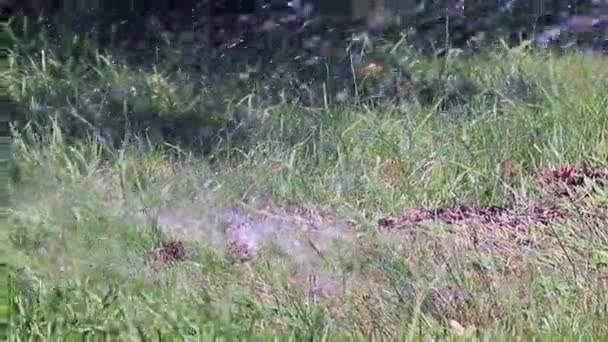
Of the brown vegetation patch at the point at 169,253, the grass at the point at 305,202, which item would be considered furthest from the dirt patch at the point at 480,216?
the brown vegetation patch at the point at 169,253

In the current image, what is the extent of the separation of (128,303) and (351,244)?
2.17ft

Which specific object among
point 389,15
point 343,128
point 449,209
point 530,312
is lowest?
point 530,312

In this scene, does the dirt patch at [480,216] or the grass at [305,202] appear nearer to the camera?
the grass at [305,202]

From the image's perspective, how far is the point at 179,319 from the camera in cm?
355

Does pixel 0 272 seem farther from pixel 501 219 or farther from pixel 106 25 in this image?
pixel 501 219

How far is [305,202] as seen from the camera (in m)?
3.71

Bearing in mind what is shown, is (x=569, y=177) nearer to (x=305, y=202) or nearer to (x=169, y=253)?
(x=305, y=202)

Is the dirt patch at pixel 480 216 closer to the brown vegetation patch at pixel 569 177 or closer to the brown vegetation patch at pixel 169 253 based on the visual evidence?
the brown vegetation patch at pixel 569 177

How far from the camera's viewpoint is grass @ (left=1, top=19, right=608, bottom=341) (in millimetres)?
3574

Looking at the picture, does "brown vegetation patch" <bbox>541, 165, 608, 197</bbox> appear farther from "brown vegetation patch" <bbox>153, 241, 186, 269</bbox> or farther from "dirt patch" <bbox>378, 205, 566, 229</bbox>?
"brown vegetation patch" <bbox>153, 241, 186, 269</bbox>

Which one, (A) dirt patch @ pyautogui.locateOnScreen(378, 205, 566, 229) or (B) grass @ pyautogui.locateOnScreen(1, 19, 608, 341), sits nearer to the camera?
(B) grass @ pyautogui.locateOnScreen(1, 19, 608, 341)

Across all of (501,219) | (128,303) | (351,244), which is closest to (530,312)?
(501,219)

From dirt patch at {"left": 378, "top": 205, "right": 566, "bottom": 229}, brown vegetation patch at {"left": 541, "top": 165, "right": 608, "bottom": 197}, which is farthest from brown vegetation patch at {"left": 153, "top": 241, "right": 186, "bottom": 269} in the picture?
brown vegetation patch at {"left": 541, "top": 165, "right": 608, "bottom": 197}

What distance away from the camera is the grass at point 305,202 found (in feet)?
11.7
